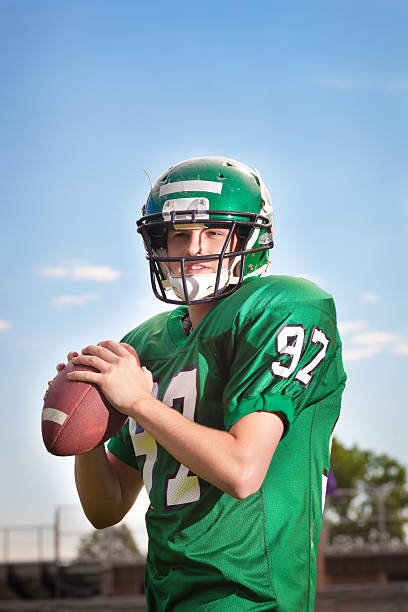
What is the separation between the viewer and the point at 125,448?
3.29 meters

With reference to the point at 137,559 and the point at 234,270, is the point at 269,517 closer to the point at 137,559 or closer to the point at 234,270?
the point at 234,270

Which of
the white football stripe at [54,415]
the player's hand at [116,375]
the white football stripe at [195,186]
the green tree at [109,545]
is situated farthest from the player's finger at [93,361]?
the green tree at [109,545]

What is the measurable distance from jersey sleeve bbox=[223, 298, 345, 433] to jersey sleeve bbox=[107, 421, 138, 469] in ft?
2.38

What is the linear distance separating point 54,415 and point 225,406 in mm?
606

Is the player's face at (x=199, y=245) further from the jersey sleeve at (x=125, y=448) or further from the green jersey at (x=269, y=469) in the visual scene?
the jersey sleeve at (x=125, y=448)

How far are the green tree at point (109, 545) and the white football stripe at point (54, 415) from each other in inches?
474

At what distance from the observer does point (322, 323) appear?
280cm

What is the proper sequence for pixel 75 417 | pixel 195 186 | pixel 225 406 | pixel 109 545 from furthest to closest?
1. pixel 109 545
2. pixel 195 186
3. pixel 75 417
4. pixel 225 406

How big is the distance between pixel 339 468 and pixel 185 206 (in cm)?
3754

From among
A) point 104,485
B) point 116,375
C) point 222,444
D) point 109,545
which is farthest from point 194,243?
point 109,545

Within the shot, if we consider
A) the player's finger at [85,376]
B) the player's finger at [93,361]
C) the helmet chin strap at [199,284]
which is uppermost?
the helmet chin strap at [199,284]

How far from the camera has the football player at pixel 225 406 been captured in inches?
99.4

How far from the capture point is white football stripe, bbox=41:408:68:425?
9.02ft

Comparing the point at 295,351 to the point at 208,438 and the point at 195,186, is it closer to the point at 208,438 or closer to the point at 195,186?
the point at 208,438
